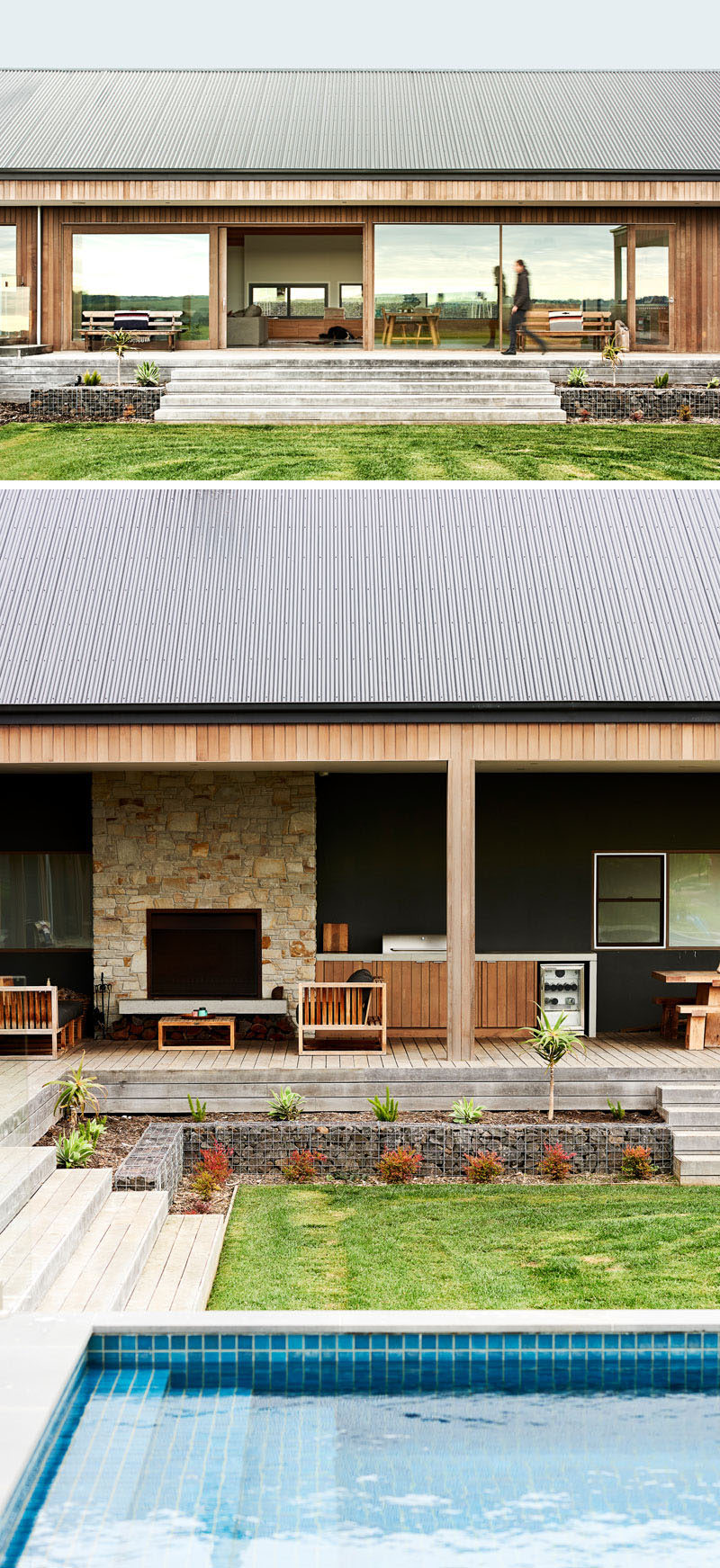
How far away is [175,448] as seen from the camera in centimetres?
1578

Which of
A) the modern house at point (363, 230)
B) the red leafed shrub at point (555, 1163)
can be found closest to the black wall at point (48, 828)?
the red leafed shrub at point (555, 1163)

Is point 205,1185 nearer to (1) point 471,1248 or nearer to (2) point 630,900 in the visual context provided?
(1) point 471,1248

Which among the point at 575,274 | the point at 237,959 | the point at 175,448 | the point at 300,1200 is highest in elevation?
the point at 575,274

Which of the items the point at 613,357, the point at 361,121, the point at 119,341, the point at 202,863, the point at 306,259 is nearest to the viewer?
the point at 202,863

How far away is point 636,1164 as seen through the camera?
11484 millimetres

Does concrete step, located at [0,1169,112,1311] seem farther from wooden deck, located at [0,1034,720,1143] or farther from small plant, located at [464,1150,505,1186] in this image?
small plant, located at [464,1150,505,1186]

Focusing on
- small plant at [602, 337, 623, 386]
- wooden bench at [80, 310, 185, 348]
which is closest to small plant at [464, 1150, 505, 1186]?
small plant at [602, 337, 623, 386]

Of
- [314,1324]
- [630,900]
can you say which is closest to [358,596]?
[630,900]

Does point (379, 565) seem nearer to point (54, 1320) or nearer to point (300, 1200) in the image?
point (300, 1200)

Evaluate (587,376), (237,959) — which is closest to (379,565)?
(237,959)

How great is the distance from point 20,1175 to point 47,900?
5475mm

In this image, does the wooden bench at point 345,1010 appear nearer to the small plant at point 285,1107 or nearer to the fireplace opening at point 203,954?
the fireplace opening at point 203,954

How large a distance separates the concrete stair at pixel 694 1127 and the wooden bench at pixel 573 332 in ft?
37.0
